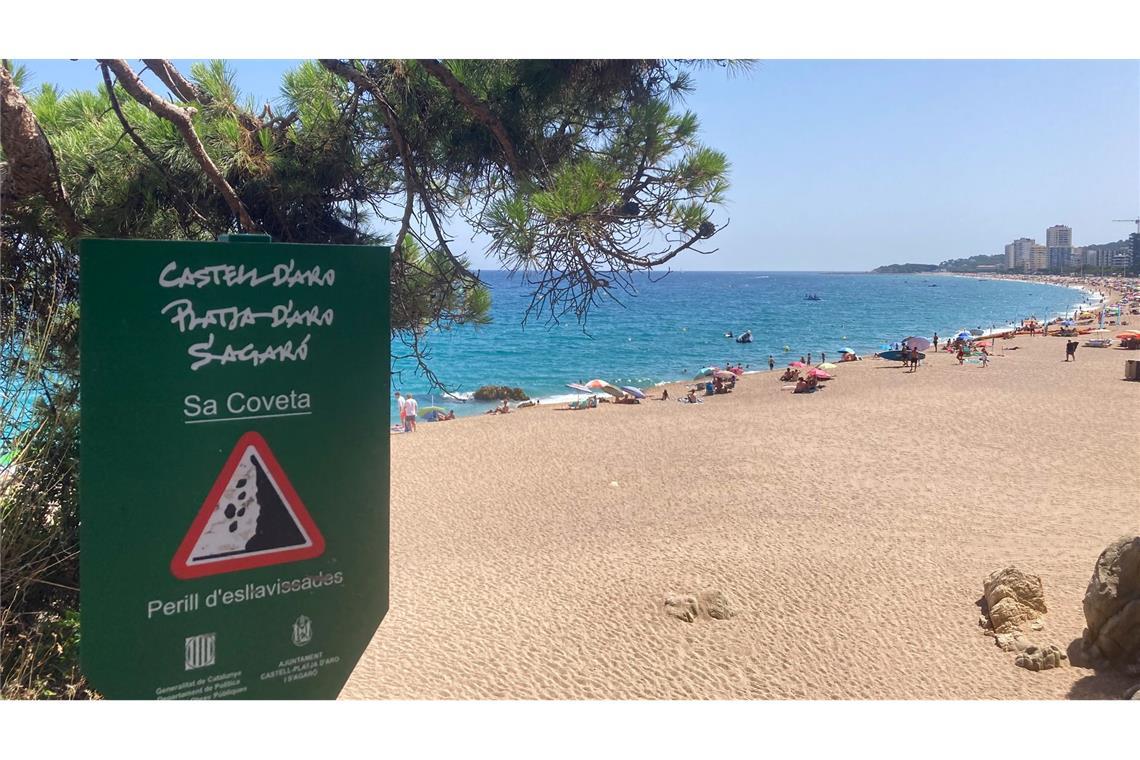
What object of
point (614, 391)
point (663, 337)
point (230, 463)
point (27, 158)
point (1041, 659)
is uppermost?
point (27, 158)

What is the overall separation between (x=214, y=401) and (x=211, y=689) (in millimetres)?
728

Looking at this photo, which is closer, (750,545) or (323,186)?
(323,186)

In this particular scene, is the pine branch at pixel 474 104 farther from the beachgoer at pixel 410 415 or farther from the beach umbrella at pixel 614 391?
the beach umbrella at pixel 614 391

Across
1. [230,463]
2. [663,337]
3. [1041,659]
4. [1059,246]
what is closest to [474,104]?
[230,463]

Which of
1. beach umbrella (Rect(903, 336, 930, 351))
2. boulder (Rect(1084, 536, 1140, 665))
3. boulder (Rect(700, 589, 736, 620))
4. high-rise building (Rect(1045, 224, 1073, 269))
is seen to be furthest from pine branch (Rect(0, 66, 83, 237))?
high-rise building (Rect(1045, 224, 1073, 269))

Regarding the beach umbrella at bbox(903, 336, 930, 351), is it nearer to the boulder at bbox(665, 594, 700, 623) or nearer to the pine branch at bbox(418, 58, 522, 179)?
the boulder at bbox(665, 594, 700, 623)

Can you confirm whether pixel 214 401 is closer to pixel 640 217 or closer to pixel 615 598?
pixel 640 217

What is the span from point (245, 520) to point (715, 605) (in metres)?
5.92

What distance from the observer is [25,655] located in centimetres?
276

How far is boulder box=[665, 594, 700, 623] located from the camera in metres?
6.89

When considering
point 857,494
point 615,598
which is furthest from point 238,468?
point 857,494

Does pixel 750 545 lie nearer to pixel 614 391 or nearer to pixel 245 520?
pixel 245 520

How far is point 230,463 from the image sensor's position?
6.03 ft

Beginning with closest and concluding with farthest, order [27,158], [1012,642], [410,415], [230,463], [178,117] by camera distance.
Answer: [230,463], [27,158], [178,117], [1012,642], [410,415]
